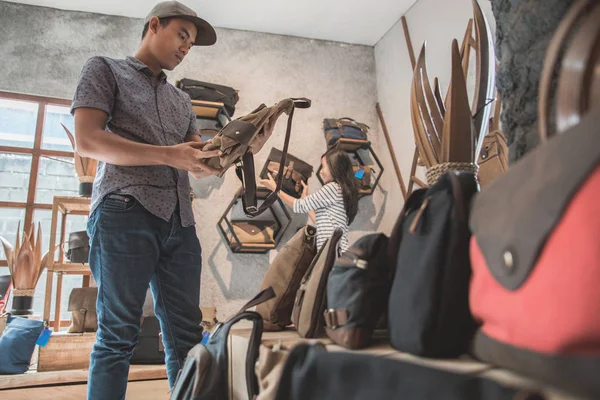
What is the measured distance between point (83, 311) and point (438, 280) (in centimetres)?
284

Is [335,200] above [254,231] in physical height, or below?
above

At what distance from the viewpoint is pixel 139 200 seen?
143 centimetres

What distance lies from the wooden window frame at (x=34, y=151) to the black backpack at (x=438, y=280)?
142 inches

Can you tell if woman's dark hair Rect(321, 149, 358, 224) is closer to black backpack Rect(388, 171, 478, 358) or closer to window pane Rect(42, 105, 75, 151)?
window pane Rect(42, 105, 75, 151)

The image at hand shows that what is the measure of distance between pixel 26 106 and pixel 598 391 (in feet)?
13.8

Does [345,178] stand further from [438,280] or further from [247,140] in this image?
[438,280]

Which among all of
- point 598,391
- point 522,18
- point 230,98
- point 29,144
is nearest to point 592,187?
point 598,391

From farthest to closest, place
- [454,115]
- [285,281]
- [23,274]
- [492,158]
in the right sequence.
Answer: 1. [23,274]
2. [285,281]
3. [492,158]
4. [454,115]

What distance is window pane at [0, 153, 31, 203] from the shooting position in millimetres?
3514

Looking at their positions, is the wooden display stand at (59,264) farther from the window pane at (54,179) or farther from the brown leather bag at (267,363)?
the brown leather bag at (267,363)

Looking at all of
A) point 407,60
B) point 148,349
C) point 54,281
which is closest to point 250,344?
point 148,349

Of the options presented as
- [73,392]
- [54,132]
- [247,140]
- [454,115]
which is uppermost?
[54,132]

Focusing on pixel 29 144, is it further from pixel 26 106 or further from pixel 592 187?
pixel 592 187

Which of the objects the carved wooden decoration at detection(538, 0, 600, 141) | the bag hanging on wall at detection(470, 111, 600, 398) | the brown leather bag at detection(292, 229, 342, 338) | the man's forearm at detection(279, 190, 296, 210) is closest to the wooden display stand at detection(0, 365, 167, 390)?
the man's forearm at detection(279, 190, 296, 210)
